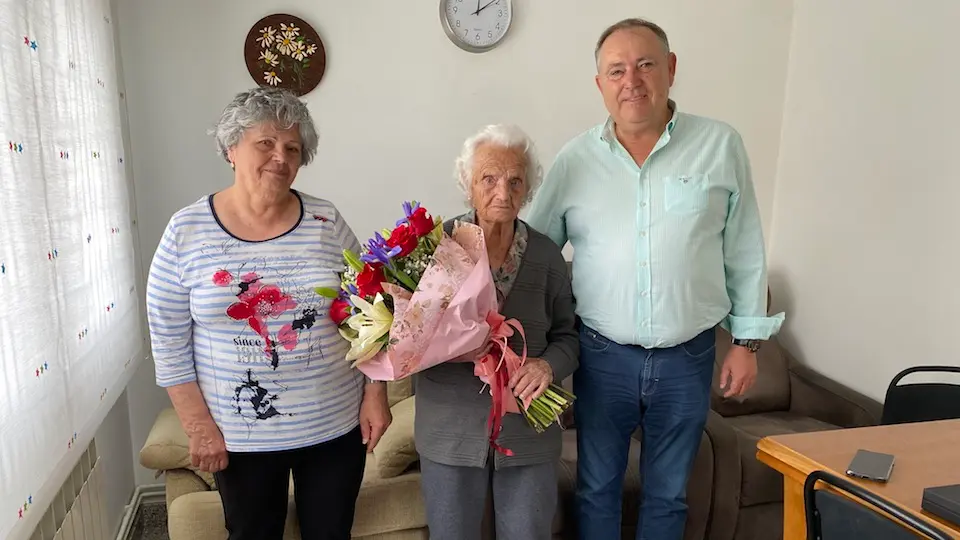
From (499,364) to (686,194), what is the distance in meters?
0.65

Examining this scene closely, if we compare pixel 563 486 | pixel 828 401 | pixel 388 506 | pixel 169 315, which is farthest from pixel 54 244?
pixel 828 401

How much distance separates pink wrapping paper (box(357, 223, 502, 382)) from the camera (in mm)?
1330

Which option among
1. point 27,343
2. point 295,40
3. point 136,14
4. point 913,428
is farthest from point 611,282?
point 136,14

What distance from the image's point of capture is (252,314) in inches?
55.3

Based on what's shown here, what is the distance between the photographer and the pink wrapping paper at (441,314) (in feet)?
4.36

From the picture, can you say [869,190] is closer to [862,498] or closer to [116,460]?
[862,498]

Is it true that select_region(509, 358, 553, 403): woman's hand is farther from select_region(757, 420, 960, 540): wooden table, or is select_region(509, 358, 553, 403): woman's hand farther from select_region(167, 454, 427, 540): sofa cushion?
select_region(167, 454, 427, 540): sofa cushion

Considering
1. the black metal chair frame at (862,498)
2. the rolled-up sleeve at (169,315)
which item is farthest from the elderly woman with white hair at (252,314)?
the black metal chair frame at (862,498)

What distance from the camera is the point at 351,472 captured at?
5.22 ft

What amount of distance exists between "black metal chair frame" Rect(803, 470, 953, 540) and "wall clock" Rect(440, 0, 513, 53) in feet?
6.85

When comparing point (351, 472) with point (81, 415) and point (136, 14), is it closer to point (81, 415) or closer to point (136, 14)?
point (81, 415)

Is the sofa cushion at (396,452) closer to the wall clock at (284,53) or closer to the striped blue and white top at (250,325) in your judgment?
the striped blue and white top at (250,325)

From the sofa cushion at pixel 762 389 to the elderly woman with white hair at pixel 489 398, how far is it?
56.4 inches

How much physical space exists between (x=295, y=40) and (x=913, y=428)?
2.39 metres
